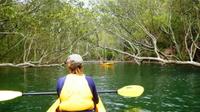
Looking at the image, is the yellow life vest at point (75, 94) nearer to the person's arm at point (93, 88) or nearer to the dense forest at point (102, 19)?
the person's arm at point (93, 88)

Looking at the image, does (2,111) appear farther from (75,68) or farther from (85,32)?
(85,32)

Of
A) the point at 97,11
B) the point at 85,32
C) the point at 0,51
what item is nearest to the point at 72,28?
the point at 85,32

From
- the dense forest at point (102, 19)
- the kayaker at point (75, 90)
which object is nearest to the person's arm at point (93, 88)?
the kayaker at point (75, 90)

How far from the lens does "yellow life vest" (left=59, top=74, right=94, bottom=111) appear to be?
6.54 m

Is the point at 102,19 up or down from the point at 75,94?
up

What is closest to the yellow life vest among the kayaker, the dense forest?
the kayaker

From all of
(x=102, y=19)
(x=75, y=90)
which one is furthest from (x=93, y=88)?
(x=102, y=19)

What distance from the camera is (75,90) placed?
6.59m

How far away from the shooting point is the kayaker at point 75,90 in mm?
6543

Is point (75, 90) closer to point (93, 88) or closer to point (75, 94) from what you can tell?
point (75, 94)

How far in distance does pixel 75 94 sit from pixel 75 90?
71mm

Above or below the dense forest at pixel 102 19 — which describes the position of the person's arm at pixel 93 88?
below

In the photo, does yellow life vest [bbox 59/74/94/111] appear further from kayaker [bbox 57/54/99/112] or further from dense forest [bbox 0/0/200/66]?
dense forest [bbox 0/0/200/66]

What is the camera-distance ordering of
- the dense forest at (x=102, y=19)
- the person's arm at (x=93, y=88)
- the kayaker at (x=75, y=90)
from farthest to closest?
the dense forest at (x=102, y=19), the person's arm at (x=93, y=88), the kayaker at (x=75, y=90)
